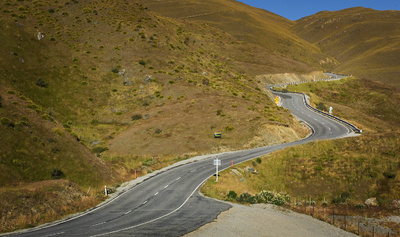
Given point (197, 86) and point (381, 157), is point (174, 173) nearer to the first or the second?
point (381, 157)

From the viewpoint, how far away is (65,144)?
34.7 meters

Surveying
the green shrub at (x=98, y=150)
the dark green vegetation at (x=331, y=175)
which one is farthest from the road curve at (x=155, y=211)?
the green shrub at (x=98, y=150)

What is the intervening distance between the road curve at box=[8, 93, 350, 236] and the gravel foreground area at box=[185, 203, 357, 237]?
36.2 inches

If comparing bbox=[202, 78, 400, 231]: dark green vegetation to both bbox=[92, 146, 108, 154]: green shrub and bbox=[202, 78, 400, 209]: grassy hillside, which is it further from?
bbox=[92, 146, 108, 154]: green shrub

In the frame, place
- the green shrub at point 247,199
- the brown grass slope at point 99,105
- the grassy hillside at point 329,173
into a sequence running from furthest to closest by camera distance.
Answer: the grassy hillside at point 329,173 → the brown grass slope at point 99,105 → the green shrub at point 247,199

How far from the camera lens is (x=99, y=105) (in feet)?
216

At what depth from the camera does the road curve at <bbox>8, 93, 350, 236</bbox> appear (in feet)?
62.8

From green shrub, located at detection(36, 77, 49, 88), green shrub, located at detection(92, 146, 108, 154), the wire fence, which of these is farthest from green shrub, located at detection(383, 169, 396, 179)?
green shrub, located at detection(36, 77, 49, 88)

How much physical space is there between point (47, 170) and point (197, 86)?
46.0 meters

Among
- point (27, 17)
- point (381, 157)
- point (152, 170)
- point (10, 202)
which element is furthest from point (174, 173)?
point (27, 17)

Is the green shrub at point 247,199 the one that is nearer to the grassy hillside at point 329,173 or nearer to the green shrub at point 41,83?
the grassy hillside at point 329,173

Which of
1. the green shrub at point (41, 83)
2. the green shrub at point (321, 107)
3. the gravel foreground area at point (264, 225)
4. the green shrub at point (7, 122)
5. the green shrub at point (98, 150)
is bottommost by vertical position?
the gravel foreground area at point (264, 225)

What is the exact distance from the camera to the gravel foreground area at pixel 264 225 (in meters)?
18.8

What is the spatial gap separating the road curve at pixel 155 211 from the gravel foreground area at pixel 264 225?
3.01ft
